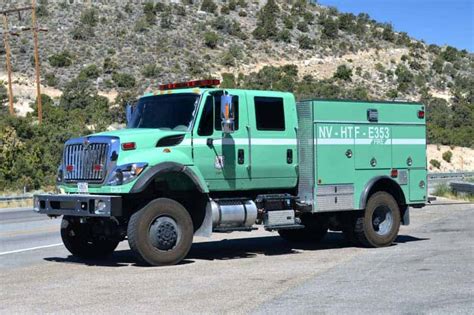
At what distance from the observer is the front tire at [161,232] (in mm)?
12719

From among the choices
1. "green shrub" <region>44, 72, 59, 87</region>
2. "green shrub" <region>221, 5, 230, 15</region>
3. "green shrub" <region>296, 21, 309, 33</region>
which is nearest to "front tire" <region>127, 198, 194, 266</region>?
"green shrub" <region>44, 72, 59, 87</region>

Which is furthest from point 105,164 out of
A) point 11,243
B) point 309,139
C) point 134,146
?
point 11,243

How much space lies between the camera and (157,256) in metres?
12.9

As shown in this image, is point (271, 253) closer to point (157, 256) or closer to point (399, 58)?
point (157, 256)

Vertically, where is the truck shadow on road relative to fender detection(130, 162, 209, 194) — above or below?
below

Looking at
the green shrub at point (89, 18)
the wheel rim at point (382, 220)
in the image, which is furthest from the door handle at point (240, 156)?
the green shrub at point (89, 18)

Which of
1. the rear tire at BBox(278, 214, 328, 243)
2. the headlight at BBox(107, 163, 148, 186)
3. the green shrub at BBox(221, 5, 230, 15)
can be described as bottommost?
the rear tire at BBox(278, 214, 328, 243)

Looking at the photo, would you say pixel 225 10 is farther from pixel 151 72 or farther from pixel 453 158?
pixel 453 158

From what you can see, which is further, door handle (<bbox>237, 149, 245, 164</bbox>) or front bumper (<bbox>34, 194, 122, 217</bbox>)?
door handle (<bbox>237, 149, 245, 164</bbox>)

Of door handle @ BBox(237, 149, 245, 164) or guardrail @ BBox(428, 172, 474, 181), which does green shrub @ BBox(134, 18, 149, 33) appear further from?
door handle @ BBox(237, 149, 245, 164)

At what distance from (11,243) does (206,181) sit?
251 inches

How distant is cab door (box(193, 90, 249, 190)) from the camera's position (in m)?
13.6

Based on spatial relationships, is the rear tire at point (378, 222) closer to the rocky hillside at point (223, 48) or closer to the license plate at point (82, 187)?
the license plate at point (82, 187)

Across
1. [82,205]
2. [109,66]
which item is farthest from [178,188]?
[109,66]
